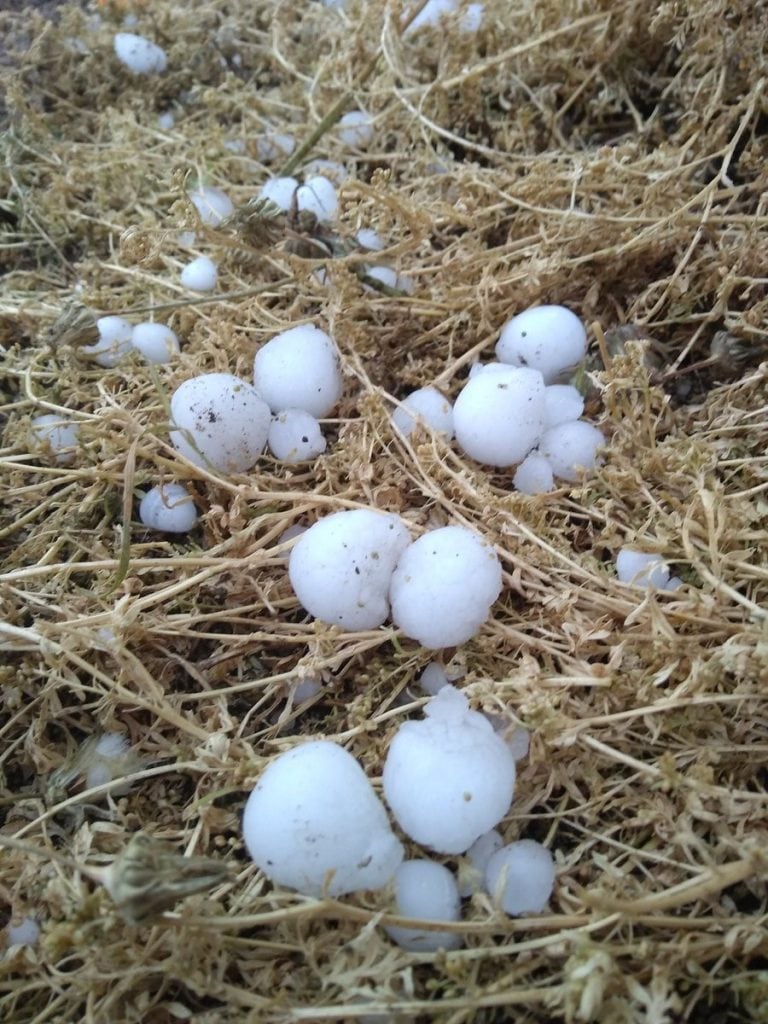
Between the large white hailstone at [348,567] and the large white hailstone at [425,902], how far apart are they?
304 millimetres

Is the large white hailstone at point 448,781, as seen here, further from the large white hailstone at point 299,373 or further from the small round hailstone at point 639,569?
the large white hailstone at point 299,373

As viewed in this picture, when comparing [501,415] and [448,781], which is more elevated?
[501,415]

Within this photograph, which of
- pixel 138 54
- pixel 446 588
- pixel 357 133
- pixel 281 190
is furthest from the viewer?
pixel 138 54

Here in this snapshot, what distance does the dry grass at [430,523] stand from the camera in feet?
2.72

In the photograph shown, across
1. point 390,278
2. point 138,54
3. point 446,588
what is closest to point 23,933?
point 446,588

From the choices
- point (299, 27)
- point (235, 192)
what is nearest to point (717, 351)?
point (235, 192)

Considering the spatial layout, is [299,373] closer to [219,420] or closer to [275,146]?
[219,420]

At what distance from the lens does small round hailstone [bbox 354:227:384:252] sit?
1438 mm

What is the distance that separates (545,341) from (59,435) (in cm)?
78

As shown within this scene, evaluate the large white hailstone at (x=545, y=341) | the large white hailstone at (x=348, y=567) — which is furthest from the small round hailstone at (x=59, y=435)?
the large white hailstone at (x=545, y=341)

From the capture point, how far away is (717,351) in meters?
1.27

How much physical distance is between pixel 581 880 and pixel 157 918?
0.44 metres

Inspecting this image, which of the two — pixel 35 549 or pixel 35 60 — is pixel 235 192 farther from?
pixel 35 549

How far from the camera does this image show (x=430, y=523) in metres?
1.15
